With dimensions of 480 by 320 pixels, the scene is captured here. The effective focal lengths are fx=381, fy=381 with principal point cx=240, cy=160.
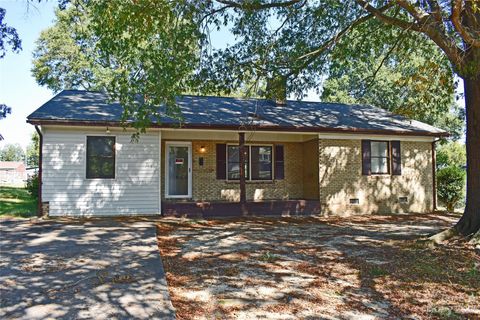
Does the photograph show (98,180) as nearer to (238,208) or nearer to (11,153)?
(238,208)

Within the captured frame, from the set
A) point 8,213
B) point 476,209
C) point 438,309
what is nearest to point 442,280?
point 438,309

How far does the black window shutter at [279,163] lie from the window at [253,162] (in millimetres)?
234

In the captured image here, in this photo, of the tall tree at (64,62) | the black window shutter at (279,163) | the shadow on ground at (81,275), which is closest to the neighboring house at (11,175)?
the tall tree at (64,62)

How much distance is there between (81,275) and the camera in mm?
5473

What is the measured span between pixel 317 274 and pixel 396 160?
9.92 meters

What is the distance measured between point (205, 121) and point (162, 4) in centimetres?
515

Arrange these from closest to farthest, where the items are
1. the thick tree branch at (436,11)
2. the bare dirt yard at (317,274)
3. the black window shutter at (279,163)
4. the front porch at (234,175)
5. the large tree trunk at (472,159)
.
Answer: the bare dirt yard at (317,274) < the thick tree branch at (436,11) < the large tree trunk at (472,159) < the front porch at (234,175) < the black window shutter at (279,163)

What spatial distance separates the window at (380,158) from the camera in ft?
47.3

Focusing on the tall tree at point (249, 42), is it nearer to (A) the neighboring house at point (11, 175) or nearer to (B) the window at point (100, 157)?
(B) the window at point (100, 157)

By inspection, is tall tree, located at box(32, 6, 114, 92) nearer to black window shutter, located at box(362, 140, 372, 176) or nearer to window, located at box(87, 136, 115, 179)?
window, located at box(87, 136, 115, 179)

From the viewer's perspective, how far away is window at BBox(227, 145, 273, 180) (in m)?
14.4

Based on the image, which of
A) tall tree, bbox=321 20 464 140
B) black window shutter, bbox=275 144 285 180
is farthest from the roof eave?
black window shutter, bbox=275 144 285 180

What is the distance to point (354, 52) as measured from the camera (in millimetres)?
11328

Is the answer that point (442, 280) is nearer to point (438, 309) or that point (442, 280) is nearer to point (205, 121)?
point (438, 309)
